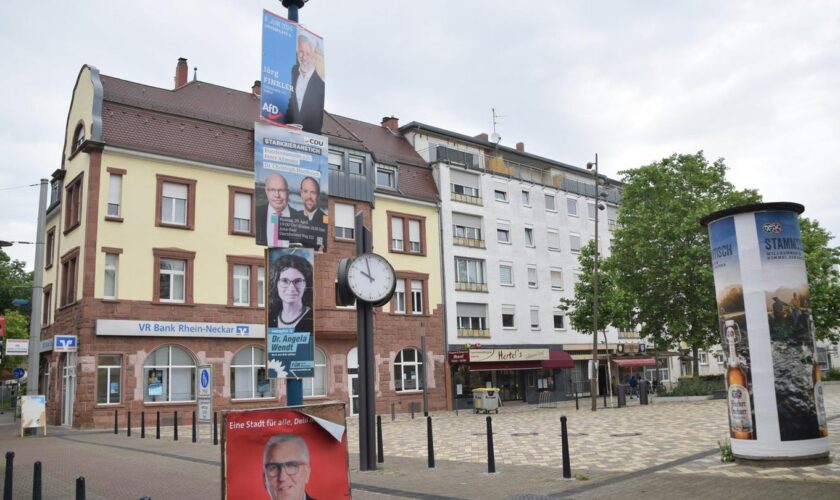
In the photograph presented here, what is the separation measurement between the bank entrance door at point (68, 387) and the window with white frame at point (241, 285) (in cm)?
674

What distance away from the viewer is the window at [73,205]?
94.1ft

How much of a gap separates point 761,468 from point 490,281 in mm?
30587

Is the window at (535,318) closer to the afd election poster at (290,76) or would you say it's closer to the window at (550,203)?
the window at (550,203)

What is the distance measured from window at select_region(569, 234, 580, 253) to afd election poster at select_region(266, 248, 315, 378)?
121ft

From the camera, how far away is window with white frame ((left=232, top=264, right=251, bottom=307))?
30.9 metres

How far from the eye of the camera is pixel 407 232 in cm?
3728

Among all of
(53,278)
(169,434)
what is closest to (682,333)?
(169,434)

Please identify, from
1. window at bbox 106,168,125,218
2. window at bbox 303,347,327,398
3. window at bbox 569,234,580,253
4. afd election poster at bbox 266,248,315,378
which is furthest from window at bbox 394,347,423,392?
afd election poster at bbox 266,248,315,378

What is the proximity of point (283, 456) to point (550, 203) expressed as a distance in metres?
41.4

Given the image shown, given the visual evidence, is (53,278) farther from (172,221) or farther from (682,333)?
(682,333)

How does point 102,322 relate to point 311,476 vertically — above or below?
above

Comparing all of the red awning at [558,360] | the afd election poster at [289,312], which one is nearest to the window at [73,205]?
the afd election poster at [289,312]

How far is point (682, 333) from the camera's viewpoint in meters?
34.7

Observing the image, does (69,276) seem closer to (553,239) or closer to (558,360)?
(558,360)
